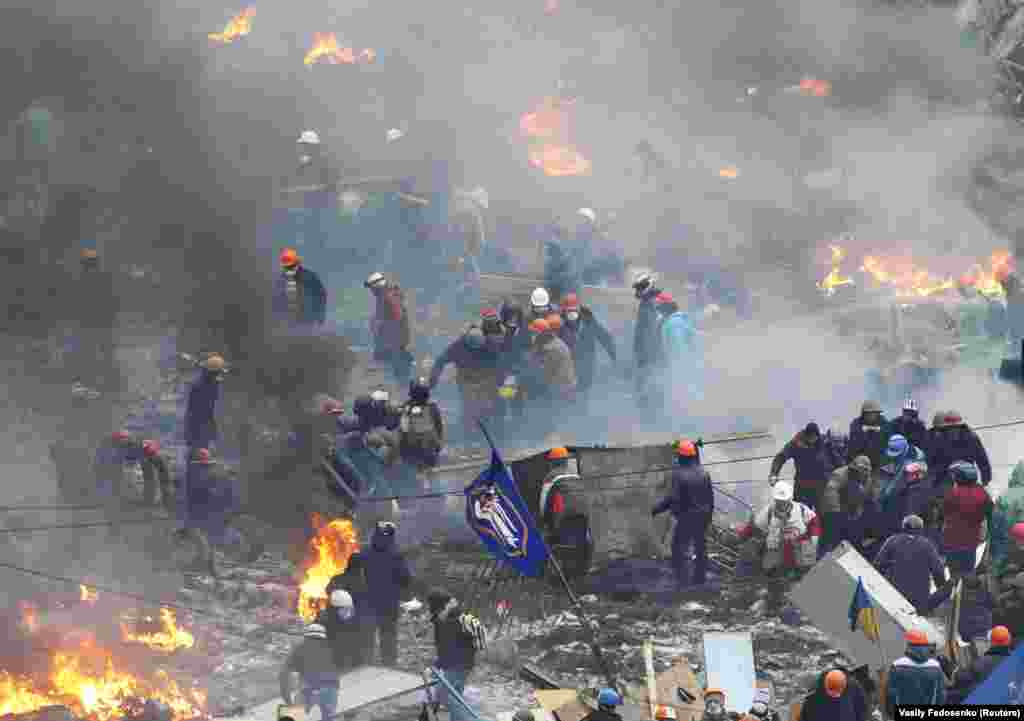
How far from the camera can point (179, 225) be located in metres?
28.8

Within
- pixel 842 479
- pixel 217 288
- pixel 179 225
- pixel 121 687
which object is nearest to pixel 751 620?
pixel 842 479

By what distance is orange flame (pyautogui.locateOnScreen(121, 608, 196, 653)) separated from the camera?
1898 cm

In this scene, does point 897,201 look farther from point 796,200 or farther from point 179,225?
point 179,225

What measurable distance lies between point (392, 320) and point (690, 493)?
222 inches

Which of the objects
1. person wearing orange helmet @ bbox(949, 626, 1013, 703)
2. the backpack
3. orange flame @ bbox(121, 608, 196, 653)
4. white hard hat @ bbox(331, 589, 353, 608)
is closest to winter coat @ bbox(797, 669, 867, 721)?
person wearing orange helmet @ bbox(949, 626, 1013, 703)

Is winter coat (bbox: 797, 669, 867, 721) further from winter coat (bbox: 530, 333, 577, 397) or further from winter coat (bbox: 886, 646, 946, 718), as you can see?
winter coat (bbox: 530, 333, 577, 397)

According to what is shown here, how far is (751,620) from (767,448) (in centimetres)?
328

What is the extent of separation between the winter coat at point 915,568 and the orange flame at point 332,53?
15.4 metres

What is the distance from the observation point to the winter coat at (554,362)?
71.6 ft

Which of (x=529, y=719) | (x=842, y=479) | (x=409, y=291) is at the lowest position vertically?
(x=529, y=719)

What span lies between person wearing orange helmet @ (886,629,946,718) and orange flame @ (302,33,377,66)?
57.3ft

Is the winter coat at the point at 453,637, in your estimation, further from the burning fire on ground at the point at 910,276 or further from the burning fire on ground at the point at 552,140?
the burning fire on ground at the point at 552,140

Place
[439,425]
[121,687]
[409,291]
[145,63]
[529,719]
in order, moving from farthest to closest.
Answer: [145,63] → [409,291] → [439,425] → [121,687] → [529,719]

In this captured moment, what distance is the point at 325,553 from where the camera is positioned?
66.4 feet
